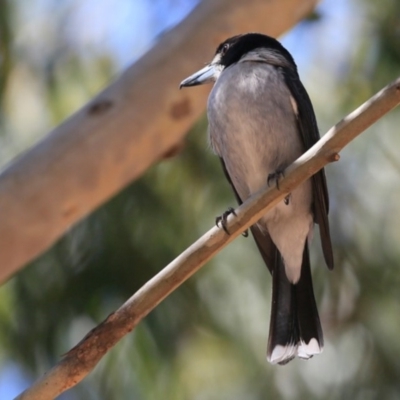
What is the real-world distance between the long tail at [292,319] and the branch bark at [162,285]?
2.57 ft

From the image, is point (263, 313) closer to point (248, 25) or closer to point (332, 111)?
point (332, 111)

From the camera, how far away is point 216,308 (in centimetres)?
330

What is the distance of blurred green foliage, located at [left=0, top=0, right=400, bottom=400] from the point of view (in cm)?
316

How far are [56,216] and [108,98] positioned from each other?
20.4 inches

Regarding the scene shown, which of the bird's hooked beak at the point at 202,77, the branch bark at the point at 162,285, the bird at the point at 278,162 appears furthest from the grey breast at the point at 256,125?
the branch bark at the point at 162,285

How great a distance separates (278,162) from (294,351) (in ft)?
2.01

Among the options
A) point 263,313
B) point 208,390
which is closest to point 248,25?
point 263,313

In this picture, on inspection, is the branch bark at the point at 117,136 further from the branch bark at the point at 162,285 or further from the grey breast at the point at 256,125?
the branch bark at the point at 162,285

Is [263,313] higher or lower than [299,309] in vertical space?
higher

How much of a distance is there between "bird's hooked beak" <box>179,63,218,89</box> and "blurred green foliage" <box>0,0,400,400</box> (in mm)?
493

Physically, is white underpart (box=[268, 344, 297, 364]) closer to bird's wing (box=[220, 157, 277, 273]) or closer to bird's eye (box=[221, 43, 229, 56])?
bird's wing (box=[220, 157, 277, 273])

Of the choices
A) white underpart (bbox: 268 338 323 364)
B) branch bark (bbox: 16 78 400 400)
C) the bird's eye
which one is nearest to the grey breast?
the bird's eye

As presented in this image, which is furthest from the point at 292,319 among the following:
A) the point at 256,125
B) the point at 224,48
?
the point at 224,48

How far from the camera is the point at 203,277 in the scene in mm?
3418
